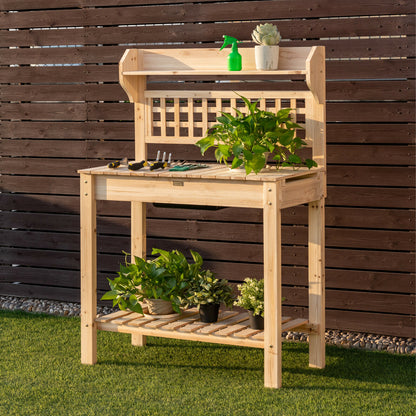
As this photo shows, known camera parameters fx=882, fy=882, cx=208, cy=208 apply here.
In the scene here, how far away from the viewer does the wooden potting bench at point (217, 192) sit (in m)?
4.20

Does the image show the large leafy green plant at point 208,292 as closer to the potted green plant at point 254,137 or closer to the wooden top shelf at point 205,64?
the potted green plant at point 254,137

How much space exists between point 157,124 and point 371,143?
3.96 feet

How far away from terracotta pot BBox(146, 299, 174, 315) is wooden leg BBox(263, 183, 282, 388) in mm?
680

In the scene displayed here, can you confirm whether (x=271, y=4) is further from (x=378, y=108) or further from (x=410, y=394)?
(x=410, y=394)

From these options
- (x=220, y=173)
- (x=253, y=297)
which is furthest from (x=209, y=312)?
(x=220, y=173)

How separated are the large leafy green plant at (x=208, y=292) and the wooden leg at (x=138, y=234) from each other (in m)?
0.45

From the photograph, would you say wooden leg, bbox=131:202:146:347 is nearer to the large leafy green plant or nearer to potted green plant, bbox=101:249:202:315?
potted green plant, bbox=101:249:202:315

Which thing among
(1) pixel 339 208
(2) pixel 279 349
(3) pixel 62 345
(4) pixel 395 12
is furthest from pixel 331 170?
(3) pixel 62 345

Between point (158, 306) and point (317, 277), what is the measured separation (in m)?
0.85

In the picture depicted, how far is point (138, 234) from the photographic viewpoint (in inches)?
196

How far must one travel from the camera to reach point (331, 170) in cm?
504

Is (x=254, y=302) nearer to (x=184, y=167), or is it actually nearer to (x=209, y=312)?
(x=209, y=312)

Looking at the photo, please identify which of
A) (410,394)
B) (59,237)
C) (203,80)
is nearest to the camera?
(410,394)

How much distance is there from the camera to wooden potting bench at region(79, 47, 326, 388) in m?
4.20
